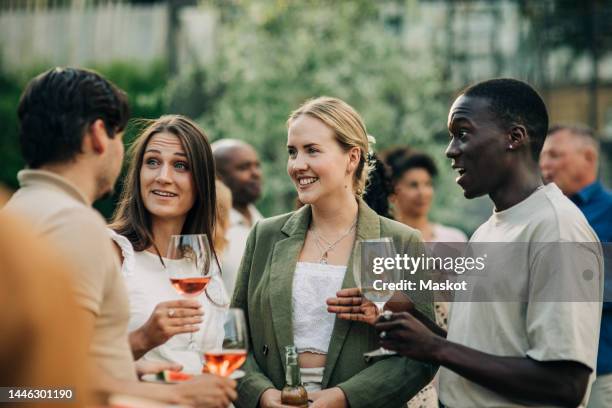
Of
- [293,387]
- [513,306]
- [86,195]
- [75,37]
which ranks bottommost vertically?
[75,37]

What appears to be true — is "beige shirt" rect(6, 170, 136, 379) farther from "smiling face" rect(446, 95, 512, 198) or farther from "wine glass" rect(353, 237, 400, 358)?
"smiling face" rect(446, 95, 512, 198)

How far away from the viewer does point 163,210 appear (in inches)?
162

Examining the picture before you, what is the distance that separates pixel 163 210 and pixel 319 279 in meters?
0.85

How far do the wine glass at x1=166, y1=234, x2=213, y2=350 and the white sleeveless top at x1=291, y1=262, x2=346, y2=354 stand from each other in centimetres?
72

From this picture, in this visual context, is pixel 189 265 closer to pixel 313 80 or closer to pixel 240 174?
pixel 240 174

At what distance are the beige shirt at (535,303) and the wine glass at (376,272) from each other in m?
0.33

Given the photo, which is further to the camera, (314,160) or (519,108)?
A: (314,160)

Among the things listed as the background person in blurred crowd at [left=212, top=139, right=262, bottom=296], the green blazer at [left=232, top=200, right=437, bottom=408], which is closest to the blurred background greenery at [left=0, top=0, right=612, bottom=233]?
the background person in blurred crowd at [left=212, top=139, right=262, bottom=296]

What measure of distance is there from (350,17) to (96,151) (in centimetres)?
1527

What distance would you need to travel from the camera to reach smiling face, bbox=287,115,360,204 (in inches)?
158

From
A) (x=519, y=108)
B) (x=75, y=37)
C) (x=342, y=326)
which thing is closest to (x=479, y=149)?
(x=519, y=108)

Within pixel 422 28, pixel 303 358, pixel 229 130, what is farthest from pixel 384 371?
pixel 422 28

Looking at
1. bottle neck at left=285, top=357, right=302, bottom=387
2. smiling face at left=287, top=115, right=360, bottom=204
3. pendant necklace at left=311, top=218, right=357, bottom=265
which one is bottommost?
bottle neck at left=285, top=357, right=302, bottom=387

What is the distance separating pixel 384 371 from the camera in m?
3.78
